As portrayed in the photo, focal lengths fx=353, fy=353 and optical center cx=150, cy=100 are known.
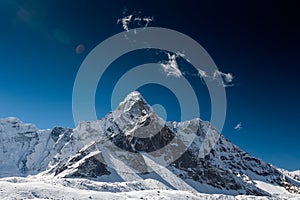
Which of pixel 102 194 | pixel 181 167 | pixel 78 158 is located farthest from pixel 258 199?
pixel 78 158

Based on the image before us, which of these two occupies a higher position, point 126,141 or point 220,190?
point 126,141

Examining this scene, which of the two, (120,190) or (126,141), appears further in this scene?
(126,141)

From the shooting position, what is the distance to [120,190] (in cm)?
7844

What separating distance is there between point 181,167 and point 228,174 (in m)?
25.6

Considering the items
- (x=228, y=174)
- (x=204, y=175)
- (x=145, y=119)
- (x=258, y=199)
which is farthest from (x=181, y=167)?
(x=258, y=199)

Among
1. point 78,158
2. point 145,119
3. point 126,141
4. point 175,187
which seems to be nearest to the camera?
point 175,187

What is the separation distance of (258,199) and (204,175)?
61010 mm

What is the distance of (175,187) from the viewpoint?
413ft

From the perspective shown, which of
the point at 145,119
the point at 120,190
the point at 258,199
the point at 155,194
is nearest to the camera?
the point at 155,194

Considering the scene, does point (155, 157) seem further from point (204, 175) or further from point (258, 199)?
point (258, 199)

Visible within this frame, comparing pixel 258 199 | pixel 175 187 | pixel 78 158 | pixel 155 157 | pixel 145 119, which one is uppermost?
pixel 145 119

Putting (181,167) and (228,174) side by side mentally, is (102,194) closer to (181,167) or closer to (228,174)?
(181,167)

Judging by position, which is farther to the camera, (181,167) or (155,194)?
(181,167)

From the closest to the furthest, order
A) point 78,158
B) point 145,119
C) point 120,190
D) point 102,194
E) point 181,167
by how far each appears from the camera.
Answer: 1. point 102,194
2. point 120,190
3. point 78,158
4. point 181,167
5. point 145,119
